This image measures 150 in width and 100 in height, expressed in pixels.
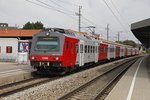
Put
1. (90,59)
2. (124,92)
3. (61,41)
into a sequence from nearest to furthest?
(124,92) < (61,41) < (90,59)

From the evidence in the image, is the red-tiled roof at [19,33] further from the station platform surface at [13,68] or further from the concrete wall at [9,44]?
the station platform surface at [13,68]

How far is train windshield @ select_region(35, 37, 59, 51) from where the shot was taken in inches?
846

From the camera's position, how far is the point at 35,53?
21781 mm

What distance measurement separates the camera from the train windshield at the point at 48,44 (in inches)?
846

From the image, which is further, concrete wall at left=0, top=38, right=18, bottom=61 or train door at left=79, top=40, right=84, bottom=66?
concrete wall at left=0, top=38, right=18, bottom=61

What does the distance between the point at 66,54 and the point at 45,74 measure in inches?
107

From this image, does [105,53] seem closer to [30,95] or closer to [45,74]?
[45,74]

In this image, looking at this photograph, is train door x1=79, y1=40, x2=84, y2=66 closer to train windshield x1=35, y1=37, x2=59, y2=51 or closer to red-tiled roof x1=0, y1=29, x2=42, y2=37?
train windshield x1=35, y1=37, x2=59, y2=51

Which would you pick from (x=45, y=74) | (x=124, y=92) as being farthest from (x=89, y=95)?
(x=45, y=74)

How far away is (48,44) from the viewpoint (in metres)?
21.6

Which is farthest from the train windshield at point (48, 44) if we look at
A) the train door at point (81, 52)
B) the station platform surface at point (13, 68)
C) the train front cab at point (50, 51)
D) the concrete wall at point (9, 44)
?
the concrete wall at point (9, 44)

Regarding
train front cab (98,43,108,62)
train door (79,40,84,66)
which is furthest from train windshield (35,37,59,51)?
train front cab (98,43,108,62)

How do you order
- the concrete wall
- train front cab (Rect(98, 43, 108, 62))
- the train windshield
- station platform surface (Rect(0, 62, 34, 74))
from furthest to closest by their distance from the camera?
the concrete wall < train front cab (Rect(98, 43, 108, 62)) < station platform surface (Rect(0, 62, 34, 74)) < the train windshield

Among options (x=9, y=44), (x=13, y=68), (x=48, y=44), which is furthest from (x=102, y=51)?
(x=48, y=44)
